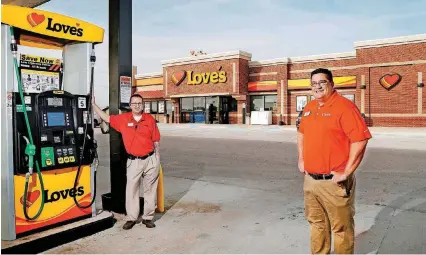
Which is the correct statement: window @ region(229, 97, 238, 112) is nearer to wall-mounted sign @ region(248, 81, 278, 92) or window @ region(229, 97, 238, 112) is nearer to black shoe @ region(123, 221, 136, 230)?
wall-mounted sign @ region(248, 81, 278, 92)

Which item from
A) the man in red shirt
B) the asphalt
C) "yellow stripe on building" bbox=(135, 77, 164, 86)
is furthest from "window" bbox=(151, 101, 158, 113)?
the man in red shirt

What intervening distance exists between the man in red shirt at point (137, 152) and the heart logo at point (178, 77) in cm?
3065

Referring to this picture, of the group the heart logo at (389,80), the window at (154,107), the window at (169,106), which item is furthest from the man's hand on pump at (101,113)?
the window at (154,107)

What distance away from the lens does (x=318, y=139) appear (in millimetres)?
3355

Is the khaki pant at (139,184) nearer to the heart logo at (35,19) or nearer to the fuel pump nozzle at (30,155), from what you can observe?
the fuel pump nozzle at (30,155)

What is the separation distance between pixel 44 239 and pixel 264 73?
29.4 metres

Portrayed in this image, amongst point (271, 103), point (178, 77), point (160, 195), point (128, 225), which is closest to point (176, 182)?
point (160, 195)

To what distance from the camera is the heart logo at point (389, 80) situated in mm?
25719

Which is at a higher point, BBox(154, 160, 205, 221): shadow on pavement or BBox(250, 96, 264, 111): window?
BBox(250, 96, 264, 111): window

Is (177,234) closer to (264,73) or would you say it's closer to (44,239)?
(44,239)

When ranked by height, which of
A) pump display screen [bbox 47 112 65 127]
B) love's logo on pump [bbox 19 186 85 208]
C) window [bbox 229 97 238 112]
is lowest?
love's logo on pump [bbox 19 186 85 208]

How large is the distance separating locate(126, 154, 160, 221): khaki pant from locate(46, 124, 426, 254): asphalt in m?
0.24

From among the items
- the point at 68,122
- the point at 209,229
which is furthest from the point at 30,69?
the point at 209,229

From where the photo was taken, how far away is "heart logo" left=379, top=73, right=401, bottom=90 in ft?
84.4
